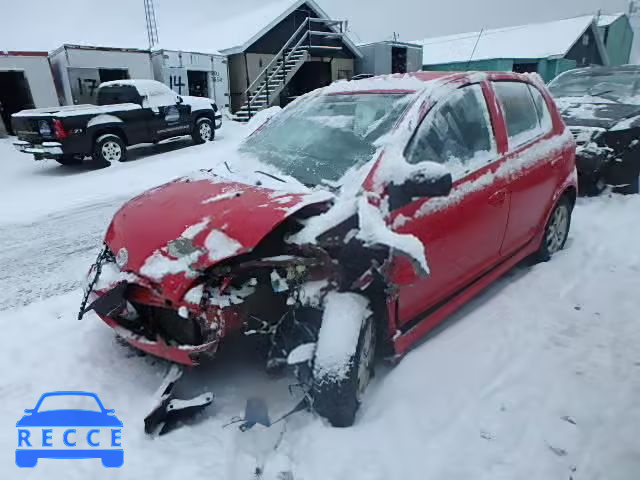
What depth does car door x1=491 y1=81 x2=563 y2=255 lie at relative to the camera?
350 centimetres

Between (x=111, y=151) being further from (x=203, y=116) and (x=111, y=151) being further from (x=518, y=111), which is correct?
(x=518, y=111)

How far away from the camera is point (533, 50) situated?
1180 inches

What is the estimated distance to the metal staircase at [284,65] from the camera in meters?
18.5

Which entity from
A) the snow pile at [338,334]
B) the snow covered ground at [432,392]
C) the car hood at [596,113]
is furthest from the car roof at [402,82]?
the car hood at [596,113]

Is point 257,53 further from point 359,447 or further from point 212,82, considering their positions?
point 359,447

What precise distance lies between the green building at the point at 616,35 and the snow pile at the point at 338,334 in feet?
139

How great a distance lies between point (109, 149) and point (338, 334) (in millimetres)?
9587

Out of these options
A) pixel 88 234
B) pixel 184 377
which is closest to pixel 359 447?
pixel 184 377

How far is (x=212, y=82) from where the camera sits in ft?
59.4

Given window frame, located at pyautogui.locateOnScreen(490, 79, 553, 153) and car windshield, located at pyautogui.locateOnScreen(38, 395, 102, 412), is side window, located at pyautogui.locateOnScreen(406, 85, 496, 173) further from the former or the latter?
car windshield, located at pyautogui.locateOnScreen(38, 395, 102, 412)

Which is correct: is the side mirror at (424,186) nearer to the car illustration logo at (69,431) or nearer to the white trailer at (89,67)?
the car illustration logo at (69,431)

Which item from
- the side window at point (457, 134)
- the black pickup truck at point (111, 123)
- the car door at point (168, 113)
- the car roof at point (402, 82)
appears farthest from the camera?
the car door at point (168, 113)

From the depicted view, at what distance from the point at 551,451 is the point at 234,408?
5.54 feet

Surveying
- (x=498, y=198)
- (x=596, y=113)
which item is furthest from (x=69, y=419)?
(x=596, y=113)
